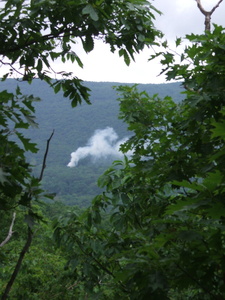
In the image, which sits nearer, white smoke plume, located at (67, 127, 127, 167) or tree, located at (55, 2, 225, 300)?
tree, located at (55, 2, 225, 300)

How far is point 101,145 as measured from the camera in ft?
447

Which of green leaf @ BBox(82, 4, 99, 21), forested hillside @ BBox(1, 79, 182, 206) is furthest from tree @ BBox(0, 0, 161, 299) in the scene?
forested hillside @ BBox(1, 79, 182, 206)

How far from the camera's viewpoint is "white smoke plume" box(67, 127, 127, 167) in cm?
12112

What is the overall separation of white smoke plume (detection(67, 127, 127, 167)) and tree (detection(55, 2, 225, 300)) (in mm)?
112805

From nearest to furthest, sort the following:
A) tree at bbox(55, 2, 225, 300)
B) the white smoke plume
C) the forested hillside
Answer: tree at bbox(55, 2, 225, 300) < the forested hillside < the white smoke plume

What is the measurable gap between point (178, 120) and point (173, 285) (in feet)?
4.57

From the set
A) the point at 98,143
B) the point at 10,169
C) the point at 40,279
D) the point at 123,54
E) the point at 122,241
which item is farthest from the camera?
the point at 98,143

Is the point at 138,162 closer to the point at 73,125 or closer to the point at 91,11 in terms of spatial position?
the point at 91,11

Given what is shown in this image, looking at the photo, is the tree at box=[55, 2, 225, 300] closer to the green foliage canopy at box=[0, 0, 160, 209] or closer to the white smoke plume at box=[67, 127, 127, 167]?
the green foliage canopy at box=[0, 0, 160, 209]

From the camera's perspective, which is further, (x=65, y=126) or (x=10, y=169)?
(x=65, y=126)

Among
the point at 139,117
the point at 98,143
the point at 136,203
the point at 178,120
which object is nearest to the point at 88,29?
the point at 178,120

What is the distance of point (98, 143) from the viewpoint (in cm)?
13362

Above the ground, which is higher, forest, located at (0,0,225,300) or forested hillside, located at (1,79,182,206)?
forested hillside, located at (1,79,182,206)

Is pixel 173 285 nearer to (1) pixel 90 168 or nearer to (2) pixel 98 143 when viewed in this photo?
(1) pixel 90 168
